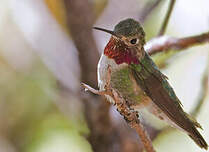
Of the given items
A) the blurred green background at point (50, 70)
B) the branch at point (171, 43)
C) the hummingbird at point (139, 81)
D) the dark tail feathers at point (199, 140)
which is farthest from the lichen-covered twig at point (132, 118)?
the blurred green background at point (50, 70)

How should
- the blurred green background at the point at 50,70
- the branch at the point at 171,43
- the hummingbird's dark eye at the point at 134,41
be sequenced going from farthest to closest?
the blurred green background at the point at 50,70 → the branch at the point at 171,43 → the hummingbird's dark eye at the point at 134,41

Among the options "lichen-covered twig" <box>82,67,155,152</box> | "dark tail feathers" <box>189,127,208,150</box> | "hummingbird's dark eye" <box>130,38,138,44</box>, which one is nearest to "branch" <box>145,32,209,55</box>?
"hummingbird's dark eye" <box>130,38,138,44</box>

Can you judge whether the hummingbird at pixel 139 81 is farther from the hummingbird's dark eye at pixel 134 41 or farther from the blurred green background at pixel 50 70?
the blurred green background at pixel 50 70

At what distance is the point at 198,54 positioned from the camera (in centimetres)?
480

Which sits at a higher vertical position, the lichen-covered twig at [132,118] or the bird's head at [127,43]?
the bird's head at [127,43]

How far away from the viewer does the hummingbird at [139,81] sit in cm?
280

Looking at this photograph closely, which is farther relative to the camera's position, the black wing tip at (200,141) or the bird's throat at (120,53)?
the bird's throat at (120,53)

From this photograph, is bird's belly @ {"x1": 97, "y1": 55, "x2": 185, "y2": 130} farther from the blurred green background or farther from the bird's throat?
the blurred green background

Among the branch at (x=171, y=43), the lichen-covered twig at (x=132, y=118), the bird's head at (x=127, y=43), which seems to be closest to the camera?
the lichen-covered twig at (x=132, y=118)

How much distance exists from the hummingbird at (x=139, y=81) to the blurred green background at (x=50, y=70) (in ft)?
4.21

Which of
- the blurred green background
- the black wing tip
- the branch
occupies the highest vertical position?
the blurred green background

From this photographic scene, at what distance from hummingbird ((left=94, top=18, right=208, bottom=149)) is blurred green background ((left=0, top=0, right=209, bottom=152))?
50.5 inches

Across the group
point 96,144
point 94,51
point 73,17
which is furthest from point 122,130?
point 73,17

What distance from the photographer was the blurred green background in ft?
14.1
